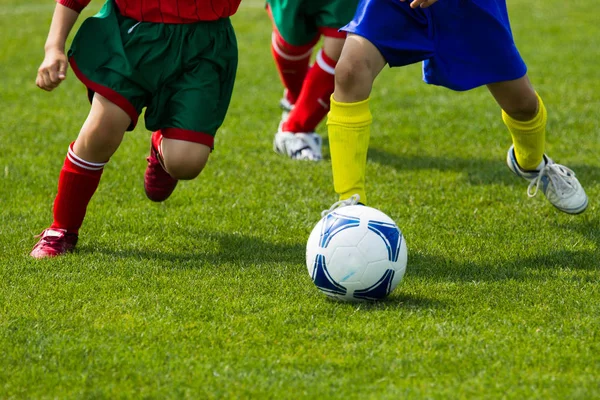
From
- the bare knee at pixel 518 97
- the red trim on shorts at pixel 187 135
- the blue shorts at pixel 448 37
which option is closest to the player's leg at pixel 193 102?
the red trim on shorts at pixel 187 135

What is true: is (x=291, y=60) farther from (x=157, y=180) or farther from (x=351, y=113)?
(x=351, y=113)

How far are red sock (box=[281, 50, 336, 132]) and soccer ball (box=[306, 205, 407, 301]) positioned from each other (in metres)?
2.49

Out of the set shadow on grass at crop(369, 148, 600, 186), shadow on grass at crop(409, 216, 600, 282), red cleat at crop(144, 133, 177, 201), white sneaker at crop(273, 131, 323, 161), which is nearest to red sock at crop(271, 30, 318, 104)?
white sneaker at crop(273, 131, 323, 161)

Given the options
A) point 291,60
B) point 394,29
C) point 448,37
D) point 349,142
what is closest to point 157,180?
point 349,142

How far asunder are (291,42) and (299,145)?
68 centimetres

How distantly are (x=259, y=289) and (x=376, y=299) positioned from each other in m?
0.46

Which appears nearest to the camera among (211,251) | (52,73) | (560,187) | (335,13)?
(52,73)

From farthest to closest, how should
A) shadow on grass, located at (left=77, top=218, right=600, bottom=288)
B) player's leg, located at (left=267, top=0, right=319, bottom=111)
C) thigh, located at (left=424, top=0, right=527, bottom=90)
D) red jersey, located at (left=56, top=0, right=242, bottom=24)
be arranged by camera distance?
1. player's leg, located at (left=267, top=0, right=319, bottom=111)
2. red jersey, located at (left=56, top=0, right=242, bottom=24)
3. thigh, located at (left=424, top=0, right=527, bottom=90)
4. shadow on grass, located at (left=77, top=218, right=600, bottom=288)

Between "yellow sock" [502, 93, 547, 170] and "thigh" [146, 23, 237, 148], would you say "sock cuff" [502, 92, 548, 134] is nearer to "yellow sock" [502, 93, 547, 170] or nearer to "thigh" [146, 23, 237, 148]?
"yellow sock" [502, 93, 547, 170]

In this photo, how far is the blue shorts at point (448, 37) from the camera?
366 centimetres

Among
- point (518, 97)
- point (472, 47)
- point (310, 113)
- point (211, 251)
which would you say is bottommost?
point (310, 113)

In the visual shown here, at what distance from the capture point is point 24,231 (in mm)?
4250

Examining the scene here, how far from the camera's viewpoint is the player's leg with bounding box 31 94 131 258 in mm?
3809

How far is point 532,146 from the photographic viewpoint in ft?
14.3
